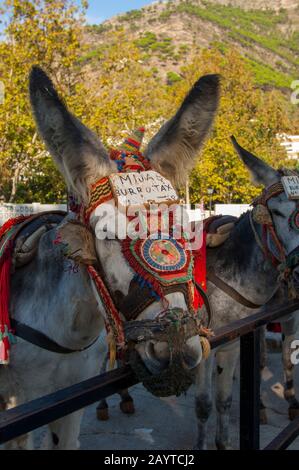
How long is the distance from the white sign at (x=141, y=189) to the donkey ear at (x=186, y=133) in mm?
108

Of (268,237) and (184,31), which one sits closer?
(268,237)

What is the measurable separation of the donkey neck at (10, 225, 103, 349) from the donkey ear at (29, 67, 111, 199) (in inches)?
13.9

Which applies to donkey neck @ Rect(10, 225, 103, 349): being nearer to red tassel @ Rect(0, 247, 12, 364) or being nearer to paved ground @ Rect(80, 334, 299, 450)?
red tassel @ Rect(0, 247, 12, 364)

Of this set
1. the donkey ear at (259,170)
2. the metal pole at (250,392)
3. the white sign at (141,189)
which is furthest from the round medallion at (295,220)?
the white sign at (141,189)

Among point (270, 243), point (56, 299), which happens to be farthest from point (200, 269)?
point (56, 299)

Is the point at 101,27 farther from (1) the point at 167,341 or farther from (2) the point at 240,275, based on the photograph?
(1) the point at 167,341

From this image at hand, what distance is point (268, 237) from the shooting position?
12.3ft

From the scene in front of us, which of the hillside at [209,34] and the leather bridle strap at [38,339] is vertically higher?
the hillside at [209,34]

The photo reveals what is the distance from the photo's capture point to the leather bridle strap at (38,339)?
2.35 metres

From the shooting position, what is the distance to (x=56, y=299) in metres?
2.33

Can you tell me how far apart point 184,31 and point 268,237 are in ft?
506

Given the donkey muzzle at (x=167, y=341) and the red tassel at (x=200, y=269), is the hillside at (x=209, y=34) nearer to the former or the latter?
the red tassel at (x=200, y=269)

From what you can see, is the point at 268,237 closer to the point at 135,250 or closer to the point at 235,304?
the point at 235,304
